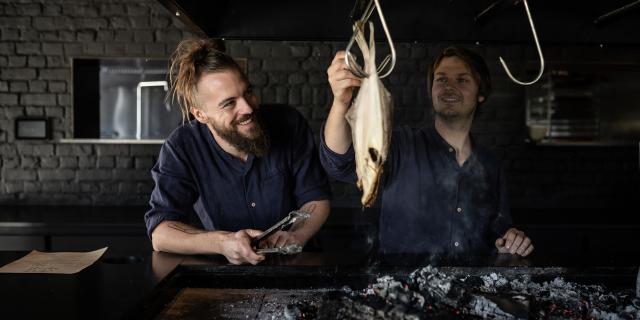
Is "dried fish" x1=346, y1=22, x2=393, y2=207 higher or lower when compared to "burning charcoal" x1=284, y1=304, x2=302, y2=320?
higher

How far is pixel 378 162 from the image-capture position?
999 mm

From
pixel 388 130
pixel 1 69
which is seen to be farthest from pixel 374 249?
pixel 1 69

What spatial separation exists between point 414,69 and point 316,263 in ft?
5.82

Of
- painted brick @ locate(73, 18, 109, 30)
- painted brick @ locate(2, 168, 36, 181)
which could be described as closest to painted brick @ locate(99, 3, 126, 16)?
painted brick @ locate(73, 18, 109, 30)

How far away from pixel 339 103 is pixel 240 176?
673 millimetres

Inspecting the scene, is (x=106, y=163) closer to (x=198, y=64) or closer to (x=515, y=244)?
(x=198, y=64)

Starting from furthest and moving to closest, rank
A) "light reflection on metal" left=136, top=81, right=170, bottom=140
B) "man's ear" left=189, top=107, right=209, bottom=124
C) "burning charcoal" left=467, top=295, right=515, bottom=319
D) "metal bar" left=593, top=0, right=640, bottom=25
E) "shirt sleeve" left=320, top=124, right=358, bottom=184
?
"light reflection on metal" left=136, top=81, right=170, bottom=140
"man's ear" left=189, top=107, right=209, bottom=124
"shirt sleeve" left=320, top=124, right=358, bottom=184
"metal bar" left=593, top=0, right=640, bottom=25
"burning charcoal" left=467, top=295, right=515, bottom=319

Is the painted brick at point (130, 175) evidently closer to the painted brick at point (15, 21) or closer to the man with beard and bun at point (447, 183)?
the painted brick at point (15, 21)

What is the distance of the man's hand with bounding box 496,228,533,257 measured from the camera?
158 cm

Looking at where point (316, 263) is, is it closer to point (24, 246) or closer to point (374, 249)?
point (374, 249)

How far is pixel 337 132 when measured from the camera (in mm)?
1467

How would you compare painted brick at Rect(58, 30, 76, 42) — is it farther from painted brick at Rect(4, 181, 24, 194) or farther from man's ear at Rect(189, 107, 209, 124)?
man's ear at Rect(189, 107, 209, 124)

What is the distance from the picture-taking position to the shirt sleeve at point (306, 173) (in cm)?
192

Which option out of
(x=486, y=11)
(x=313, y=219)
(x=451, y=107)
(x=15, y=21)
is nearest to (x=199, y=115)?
(x=313, y=219)
